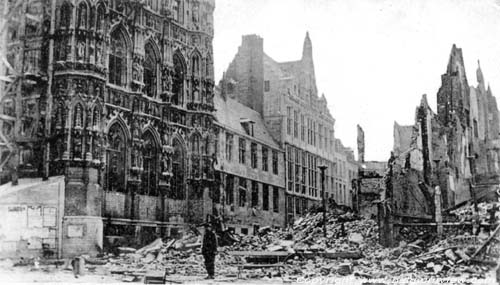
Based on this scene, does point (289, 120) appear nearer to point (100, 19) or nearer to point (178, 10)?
point (178, 10)

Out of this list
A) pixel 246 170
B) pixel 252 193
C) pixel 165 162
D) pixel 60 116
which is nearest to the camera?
pixel 60 116

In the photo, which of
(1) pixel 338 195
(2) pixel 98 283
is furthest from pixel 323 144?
(2) pixel 98 283

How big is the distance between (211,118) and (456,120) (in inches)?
438

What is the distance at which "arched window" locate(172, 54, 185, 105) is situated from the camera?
20562 millimetres

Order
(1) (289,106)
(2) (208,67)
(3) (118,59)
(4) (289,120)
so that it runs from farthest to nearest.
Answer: (1) (289,106)
(4) (289,120)
(2) (208,67)
(3) (118,59)

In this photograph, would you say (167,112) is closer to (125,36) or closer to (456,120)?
(125,36)

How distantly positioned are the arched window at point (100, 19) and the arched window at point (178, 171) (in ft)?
16.6

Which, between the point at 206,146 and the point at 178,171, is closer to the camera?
the point at 178,171

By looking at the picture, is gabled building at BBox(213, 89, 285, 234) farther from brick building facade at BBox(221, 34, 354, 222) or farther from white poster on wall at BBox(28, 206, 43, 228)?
white poster on wall at BBox(28, 206, 43, 228)

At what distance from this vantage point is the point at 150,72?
19422mm

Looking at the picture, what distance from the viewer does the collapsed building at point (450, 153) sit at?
2270cm

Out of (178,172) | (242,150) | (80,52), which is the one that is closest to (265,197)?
(242,150)

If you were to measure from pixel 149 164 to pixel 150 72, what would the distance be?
303 cm

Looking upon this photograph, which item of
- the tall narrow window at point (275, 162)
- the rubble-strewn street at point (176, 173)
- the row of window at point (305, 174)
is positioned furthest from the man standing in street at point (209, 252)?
the row of window at point (305, 174)
